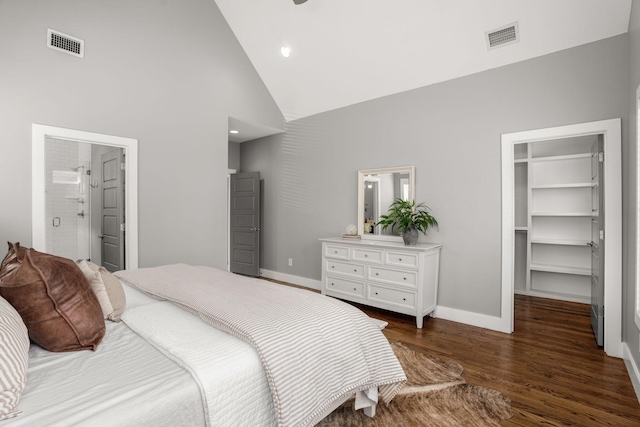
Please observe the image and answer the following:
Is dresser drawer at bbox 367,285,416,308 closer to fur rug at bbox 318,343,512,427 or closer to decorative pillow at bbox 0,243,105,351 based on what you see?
fur rug at bbox 318,343,512,427

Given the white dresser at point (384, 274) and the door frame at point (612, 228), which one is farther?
the white dresser at point (384, 274)

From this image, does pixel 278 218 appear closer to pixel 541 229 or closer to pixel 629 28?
pixel 541 229

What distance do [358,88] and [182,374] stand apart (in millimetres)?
3890

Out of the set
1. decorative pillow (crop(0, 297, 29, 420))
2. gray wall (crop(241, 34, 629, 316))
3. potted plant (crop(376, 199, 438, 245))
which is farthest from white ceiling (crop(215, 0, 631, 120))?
decorative pillow (crop(0, 297, 29, 420))

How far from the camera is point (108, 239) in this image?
3.81 m

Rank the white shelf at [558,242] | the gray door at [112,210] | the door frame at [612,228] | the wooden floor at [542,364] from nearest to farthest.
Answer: the wooden floor at [542,364], the door frame at [612,228], the gray door at [112,210], the white shelf at [558,242]

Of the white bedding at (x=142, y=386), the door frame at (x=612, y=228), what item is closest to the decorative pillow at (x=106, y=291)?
the white bedding at (x=142, y=386)

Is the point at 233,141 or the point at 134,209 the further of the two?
the point at 233,141

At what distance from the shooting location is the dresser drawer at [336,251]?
3.98 metres

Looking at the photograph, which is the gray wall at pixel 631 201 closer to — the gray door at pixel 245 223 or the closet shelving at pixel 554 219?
the closet shelving at pixel 554 219

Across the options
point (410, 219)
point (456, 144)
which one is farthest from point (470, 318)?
point (456, 144)

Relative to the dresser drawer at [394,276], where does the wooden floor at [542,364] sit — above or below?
below

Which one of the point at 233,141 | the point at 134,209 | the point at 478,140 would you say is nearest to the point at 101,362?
the point at 134,209

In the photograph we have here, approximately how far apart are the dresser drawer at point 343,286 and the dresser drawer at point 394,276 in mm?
233
